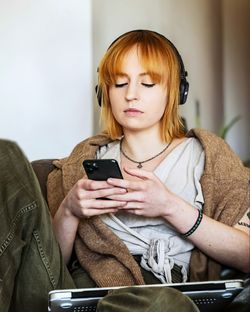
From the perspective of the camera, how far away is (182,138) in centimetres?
105

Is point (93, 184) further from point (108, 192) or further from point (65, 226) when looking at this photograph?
point (65, 226)

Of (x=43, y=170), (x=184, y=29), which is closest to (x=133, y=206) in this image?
(x=43, y=170)

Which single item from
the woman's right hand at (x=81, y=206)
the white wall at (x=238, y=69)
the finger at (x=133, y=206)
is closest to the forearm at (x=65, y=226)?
the woman's right hand at (x=81, y=206)

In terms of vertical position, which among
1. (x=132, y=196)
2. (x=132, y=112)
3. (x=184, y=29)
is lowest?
(x=132, y=196)

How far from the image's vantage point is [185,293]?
29.2 inches

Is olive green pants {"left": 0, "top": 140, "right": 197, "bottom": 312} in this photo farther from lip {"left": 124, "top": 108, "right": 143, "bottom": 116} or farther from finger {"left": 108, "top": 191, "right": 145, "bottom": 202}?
lip {"left": 124, "top": 108, "right": 143, "bottom": 116}

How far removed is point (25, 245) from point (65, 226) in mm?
236

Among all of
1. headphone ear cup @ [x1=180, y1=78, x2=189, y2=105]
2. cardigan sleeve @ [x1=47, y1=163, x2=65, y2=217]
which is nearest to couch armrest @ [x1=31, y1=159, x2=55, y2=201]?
cardigan sleeve @ [x1=47, y1=163, x2=65, y2=217]

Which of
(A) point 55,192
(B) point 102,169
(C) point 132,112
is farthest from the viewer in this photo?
(A) point 55,192

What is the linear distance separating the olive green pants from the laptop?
6 centimetres

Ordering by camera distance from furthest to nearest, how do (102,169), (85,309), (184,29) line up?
(184,29)
(102,169)
(85,309)

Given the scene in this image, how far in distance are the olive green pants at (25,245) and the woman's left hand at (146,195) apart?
0.15 meters

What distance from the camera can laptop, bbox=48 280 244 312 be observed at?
→ 72 centimetres

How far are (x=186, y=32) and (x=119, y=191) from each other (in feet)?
1.68
